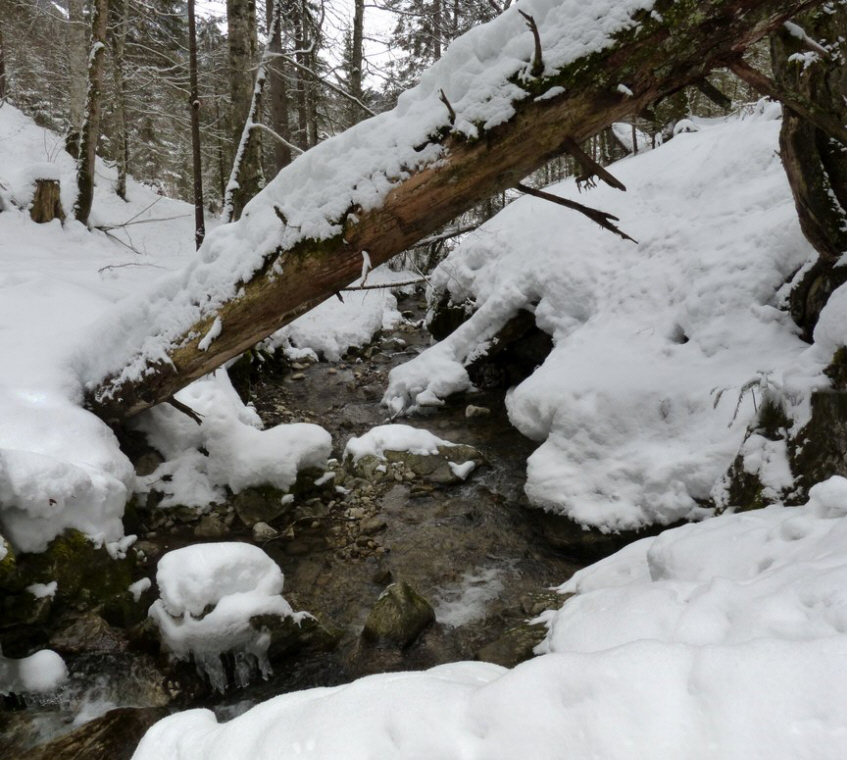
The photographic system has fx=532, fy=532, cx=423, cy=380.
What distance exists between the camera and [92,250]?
34.6ft

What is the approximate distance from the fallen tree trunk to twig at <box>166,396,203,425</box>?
1079mm

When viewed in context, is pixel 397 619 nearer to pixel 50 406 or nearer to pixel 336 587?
pixel 336 587

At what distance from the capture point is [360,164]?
381cm

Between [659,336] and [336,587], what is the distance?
4555mm

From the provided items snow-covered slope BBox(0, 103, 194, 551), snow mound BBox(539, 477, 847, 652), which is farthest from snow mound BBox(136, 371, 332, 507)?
snow mound BBox(539, 477, 847, 652)

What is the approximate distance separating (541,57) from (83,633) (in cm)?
501

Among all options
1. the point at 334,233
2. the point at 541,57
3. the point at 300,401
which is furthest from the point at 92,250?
the point at 541,57

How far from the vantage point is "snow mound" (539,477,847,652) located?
76.3 inches

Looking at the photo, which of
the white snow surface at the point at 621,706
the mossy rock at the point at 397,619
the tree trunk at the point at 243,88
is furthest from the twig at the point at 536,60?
the tree trunk at the point at 243,88

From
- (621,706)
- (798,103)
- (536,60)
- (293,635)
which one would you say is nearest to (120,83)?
(536,60)

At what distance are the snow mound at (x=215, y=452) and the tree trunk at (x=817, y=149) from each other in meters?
5.20

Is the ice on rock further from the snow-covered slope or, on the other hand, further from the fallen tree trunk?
the fallen tree trunk

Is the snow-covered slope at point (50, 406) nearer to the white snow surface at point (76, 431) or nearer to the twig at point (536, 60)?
the white snow surface at point (76, 431)

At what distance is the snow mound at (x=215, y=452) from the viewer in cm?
555
